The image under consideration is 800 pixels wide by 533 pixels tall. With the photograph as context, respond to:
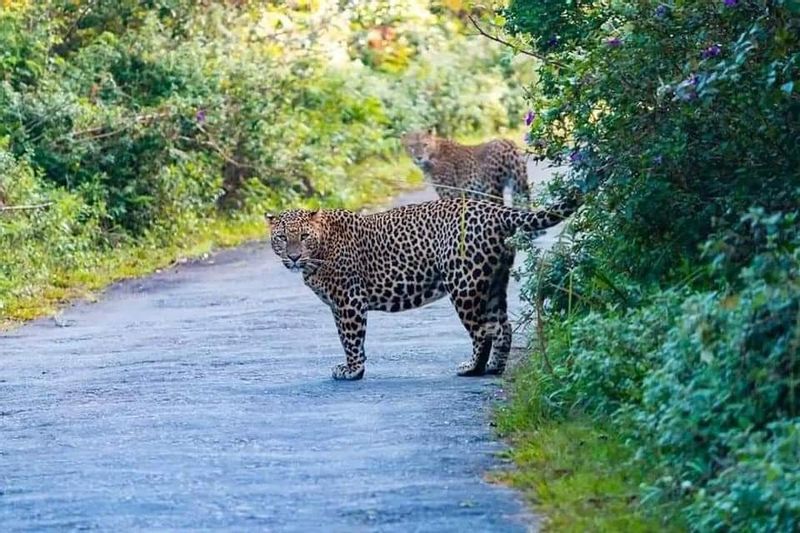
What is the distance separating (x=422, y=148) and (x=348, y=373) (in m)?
9.27

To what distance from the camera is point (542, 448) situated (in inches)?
350

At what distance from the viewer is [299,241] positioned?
12328mm

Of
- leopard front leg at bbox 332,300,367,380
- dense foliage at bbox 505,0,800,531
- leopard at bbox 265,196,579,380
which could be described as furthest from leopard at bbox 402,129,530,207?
dense foliage at bbox 505,0,800,531

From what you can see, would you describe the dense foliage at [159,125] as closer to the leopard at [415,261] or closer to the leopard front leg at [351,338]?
the leopard at [415,261]

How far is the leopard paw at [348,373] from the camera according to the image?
11.8 m

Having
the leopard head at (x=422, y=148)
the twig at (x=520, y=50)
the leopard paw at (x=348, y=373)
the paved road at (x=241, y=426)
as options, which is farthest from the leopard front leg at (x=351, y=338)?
the leopard head at (x=422, y=148)

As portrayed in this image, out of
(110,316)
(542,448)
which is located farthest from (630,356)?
(110,316)

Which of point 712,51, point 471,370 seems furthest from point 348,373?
point 712,51

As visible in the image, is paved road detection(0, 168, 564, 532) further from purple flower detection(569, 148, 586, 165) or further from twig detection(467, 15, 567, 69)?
twig detection(467, 15, 567, 69)

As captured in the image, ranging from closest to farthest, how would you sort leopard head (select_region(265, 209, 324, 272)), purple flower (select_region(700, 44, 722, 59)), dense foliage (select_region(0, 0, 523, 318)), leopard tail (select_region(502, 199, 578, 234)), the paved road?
the paved road < purple flower (select_region(700, 44, 722, 59)) < leopard tail (select_region(502, 199, 578, 234)) < leopard head (select_region(265, 209, 324, 272)) < dense foliage (select_region(0, 0, 523, 318))

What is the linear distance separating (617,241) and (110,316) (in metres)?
6.80

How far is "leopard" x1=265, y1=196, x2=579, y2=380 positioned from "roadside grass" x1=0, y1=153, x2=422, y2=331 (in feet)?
7.38

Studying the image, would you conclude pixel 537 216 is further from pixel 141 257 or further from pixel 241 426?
pixel 141 257

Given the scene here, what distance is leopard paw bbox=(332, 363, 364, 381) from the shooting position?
1182 cm
